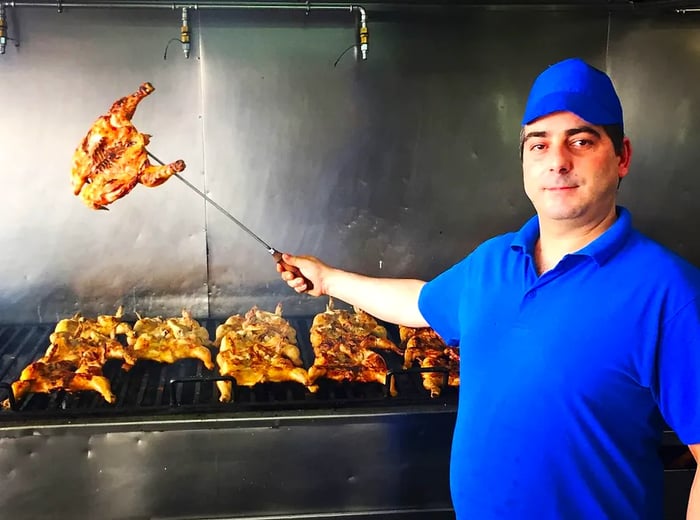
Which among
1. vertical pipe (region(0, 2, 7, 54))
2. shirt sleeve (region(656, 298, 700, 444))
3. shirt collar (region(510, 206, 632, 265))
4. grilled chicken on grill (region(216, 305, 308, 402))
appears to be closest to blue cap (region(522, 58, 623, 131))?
shirt collar (region(510, 206, 632, 265))

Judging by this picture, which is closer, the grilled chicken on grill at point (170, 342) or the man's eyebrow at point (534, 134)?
the man's eyebrow at point (534, 134)

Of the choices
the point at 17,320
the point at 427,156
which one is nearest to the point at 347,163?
the point at 427,156

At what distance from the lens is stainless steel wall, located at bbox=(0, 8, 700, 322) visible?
124 inches

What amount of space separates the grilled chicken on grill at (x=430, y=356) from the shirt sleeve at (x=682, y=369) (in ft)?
3.74

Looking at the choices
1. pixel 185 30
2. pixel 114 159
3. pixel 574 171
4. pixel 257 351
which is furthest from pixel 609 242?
pixel 185 30

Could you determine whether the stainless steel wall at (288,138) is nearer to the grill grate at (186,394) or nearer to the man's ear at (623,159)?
the grill grate at (186,394)

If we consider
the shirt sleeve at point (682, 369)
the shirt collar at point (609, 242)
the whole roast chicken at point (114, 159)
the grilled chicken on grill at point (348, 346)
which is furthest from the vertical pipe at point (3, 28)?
the shirt sleeve at point (682, 369)

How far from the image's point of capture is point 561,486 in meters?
1.55

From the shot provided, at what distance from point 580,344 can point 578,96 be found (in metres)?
0.56

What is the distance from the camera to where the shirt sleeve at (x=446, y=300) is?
1.92 m

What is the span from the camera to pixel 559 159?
4.98 feet

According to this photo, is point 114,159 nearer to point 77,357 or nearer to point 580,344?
point 77,357

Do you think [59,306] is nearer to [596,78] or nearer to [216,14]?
[216,14]

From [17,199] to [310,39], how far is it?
1.61 metres
